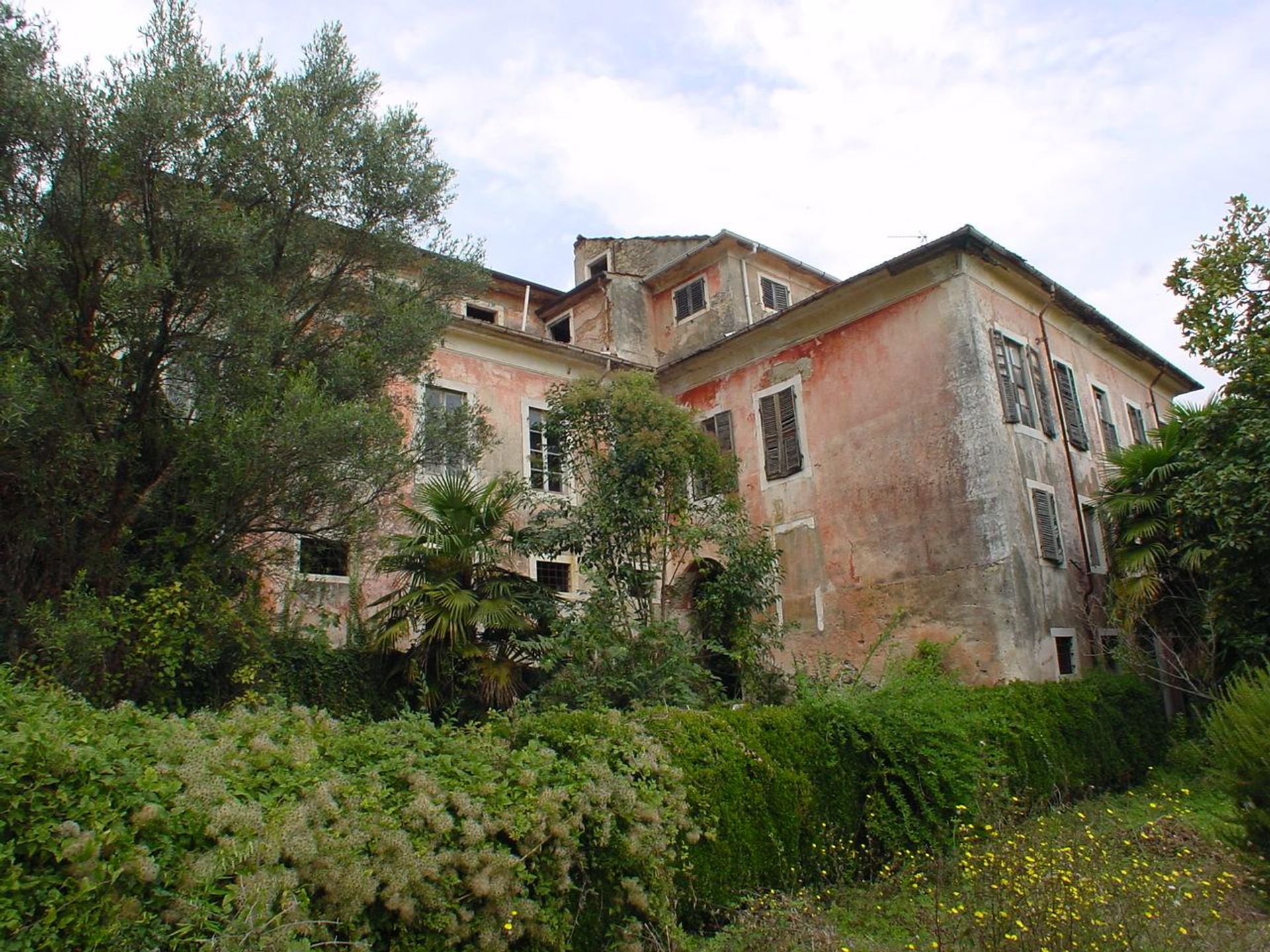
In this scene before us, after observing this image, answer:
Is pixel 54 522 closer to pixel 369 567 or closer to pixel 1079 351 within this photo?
pixel 369 567

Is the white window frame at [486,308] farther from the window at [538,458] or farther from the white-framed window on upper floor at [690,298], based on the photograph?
the white-framed window on upper floor at [690,298]

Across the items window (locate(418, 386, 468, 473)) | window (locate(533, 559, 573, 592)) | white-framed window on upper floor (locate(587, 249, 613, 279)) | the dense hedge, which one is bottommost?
the dense hedge

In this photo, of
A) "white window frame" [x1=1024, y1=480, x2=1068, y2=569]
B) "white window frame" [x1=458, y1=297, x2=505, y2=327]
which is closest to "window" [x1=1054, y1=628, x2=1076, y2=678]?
"white window frame" [x1=1024, y1=480, x2=1068, y2=569]

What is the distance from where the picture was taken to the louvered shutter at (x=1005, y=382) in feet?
52.0

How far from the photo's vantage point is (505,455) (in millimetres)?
17734

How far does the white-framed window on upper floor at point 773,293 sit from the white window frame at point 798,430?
11.3 ft

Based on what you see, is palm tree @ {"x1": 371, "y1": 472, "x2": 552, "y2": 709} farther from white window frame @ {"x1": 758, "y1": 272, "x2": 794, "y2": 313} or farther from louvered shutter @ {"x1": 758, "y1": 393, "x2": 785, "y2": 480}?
white window frame @ {"x1": 758, "y1": 272, "x2": 794, "y2": 313}

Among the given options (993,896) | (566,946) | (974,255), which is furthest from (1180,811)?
(974,255)

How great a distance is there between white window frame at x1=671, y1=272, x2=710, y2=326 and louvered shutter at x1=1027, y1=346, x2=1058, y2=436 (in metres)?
7.34

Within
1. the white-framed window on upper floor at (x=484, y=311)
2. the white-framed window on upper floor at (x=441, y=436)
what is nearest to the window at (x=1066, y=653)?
the white-framed window on upper floor at (x=441, y=436)

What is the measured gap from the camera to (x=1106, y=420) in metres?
19.7

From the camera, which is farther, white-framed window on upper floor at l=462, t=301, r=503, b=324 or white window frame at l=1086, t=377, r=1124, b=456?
white-framed window on upper floor at l=462, t=301, r=503, b=324

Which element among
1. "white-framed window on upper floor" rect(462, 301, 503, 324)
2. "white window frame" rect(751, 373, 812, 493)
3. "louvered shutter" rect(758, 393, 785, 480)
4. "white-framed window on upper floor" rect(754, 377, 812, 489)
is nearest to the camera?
"white window frame" rect(751, 373, 812, 493)

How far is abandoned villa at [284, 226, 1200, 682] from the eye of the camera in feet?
48.9
